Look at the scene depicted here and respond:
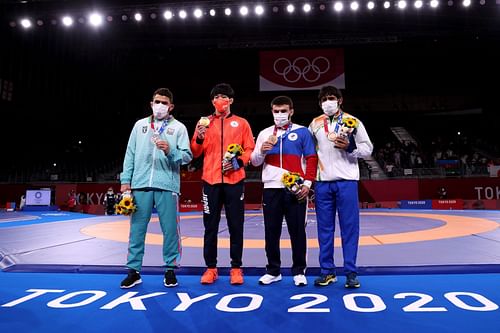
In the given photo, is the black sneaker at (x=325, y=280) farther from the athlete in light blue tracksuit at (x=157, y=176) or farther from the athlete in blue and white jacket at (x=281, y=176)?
the athlete in light blue tracksuit at (x=157, y=176)

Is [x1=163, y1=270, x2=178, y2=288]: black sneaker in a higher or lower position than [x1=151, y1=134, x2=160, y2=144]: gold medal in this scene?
lower

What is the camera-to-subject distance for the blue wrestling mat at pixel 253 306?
238 centimetres

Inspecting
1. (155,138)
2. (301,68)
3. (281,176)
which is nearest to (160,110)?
(155,138)

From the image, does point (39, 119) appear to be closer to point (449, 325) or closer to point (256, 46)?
point (256, 46)

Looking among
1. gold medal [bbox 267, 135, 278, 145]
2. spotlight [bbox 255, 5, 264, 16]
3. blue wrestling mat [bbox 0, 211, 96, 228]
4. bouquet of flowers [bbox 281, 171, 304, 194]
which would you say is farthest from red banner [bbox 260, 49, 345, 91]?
bouquet of flowers [bbox 281, 171, 304, 194]

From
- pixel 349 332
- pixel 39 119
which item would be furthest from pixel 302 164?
pixel 39 119

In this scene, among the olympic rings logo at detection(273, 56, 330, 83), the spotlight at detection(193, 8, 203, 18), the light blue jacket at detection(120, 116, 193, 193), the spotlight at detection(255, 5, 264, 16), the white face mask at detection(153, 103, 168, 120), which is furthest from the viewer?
the olympic rings logo at detection(273, 56, 330, 83)

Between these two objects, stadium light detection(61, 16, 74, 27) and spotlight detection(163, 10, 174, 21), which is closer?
stadium light detection(61, 16, 74, 27)

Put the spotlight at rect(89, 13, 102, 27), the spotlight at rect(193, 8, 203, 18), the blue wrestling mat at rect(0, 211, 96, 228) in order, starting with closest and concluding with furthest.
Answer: the blue wrestling mat at rect(0, 211, 96, 228)
the spotlight at rect(89, 13, 102, 27)
the spotlight at rect(193, 8, 203, 18)

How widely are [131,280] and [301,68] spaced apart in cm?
1472

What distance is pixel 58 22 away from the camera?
47.4 ft

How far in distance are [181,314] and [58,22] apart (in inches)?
613

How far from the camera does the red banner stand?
16.3 metres

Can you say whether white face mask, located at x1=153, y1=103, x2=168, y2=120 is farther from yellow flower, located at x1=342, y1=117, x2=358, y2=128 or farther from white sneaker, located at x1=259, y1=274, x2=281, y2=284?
white sneaker, located at x1=259, y1=274, x2=281, y2=284
